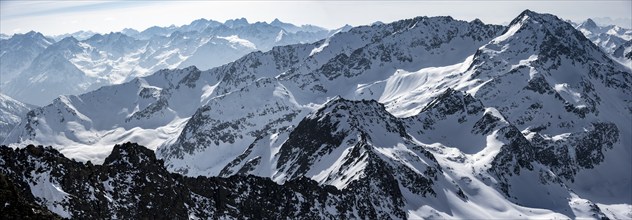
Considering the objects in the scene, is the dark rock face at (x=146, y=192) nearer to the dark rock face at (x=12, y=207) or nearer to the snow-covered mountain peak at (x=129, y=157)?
the snow-covered mountain peak at (x=129, y=157)

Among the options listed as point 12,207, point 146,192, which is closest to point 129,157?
point 146,192

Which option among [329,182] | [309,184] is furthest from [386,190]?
[309,184]

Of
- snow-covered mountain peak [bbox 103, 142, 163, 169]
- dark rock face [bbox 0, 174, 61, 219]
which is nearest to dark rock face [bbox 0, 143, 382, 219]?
snow-covered mountain peak [bbox 103, 142, 163, 169]

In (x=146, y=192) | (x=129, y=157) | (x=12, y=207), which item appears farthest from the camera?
(x=129, y=157)

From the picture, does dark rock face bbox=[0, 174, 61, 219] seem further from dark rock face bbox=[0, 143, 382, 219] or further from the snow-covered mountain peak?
the snow-covered mountain peak

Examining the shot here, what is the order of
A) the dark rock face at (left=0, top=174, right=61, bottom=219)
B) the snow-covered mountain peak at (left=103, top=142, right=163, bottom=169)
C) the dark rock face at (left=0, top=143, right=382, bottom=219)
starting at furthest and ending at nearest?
the snow-covered mountain peak at (left=103, top=142, right=163, bottom=169)
the dark rock face at (left=0, top=143, right=382, bottom=219)
the dark rock face at (left=0, top=174, right=61, bottom=219)

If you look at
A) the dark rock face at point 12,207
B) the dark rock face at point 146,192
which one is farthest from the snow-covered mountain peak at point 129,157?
the dark rock face at point 12,207

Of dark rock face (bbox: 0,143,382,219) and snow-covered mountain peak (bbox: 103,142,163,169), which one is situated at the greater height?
snow-covered mountain peak (bbox: 103,142,163,169)

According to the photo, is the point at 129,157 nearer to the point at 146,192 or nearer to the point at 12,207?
the point at 146,192
